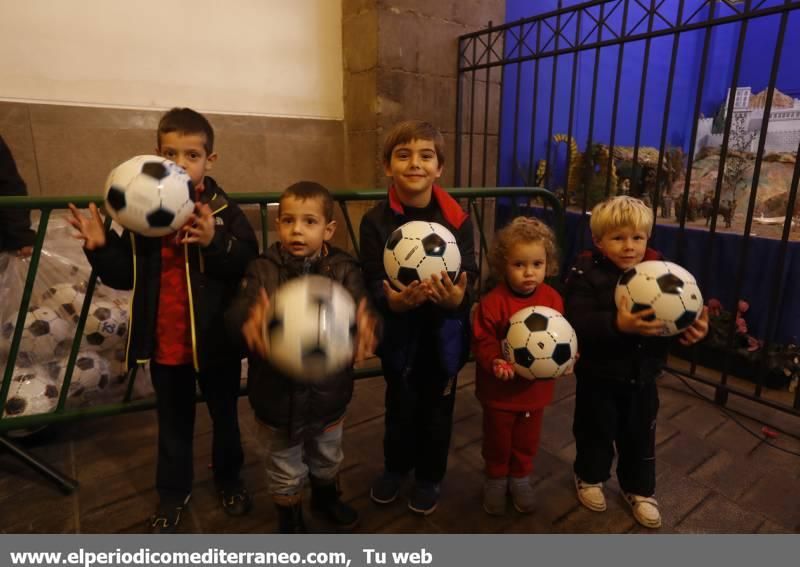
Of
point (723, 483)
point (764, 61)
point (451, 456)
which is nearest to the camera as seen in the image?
point (723, 483)

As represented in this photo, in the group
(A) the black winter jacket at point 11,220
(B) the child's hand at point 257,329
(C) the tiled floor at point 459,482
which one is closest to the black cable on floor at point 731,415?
(C) the tiled floor at point 459,482

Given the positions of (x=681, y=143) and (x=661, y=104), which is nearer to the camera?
(x=661, y=104)

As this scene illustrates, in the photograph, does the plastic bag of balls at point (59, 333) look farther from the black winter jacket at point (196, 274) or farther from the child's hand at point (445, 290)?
the child's hand at point (445, 290)

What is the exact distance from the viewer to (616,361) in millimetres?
2250

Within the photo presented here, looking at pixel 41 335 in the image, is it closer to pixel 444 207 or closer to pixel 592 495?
pixel 444 207

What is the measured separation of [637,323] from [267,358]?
1398 mm

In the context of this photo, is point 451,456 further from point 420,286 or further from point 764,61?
point 764,61

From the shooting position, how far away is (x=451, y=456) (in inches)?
114

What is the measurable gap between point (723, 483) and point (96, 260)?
3.14m

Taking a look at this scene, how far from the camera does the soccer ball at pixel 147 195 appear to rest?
1.78 m

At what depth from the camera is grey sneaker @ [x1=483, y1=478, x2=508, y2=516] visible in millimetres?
2396

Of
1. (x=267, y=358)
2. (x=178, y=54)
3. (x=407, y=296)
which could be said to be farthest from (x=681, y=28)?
(x=178, y=54)

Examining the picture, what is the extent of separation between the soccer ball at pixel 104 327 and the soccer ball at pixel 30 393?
1.01 feet

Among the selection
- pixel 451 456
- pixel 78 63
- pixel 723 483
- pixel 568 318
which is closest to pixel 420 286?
pixel 568 318
